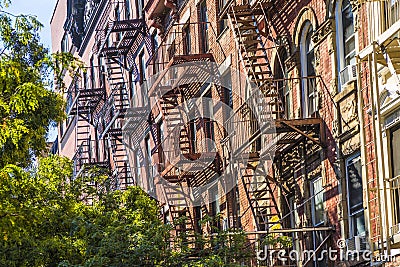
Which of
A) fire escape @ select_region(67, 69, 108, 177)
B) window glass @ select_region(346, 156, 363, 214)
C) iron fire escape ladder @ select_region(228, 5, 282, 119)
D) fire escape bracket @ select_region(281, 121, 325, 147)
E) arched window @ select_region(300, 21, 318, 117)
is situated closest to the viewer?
window glass @ select_region(346, 156, 363, 214)

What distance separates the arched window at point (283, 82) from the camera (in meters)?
27.7

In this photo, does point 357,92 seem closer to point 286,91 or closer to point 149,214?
point 286,91

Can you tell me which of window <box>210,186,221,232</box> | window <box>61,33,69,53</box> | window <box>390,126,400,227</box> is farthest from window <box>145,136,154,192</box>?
window <box>61,33,69,53</box>

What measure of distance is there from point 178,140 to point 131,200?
581 cm

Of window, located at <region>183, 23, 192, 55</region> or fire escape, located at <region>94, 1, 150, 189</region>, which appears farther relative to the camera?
fire escape, located at <region>94, 1, 150, 189</region>

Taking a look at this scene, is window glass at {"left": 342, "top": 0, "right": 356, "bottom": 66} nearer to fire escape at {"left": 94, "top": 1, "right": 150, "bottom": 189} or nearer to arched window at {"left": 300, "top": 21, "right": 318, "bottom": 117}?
arched window at {"left": 300, "top": 21, "right": 318, "bottom": 117}

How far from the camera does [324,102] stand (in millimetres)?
25016

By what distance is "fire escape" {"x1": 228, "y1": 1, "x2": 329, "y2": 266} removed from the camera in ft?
83.4

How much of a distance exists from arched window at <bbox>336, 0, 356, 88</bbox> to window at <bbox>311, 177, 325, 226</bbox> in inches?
110

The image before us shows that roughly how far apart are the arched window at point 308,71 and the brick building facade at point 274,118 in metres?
0.04

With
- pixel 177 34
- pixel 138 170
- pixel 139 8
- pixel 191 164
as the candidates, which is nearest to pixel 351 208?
pixel 191 164

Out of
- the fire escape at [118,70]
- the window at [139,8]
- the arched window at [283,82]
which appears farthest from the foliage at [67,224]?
the window at [139,8]

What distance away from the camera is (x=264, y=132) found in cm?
2539

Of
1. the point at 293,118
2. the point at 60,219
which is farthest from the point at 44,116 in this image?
the point at 293,118
